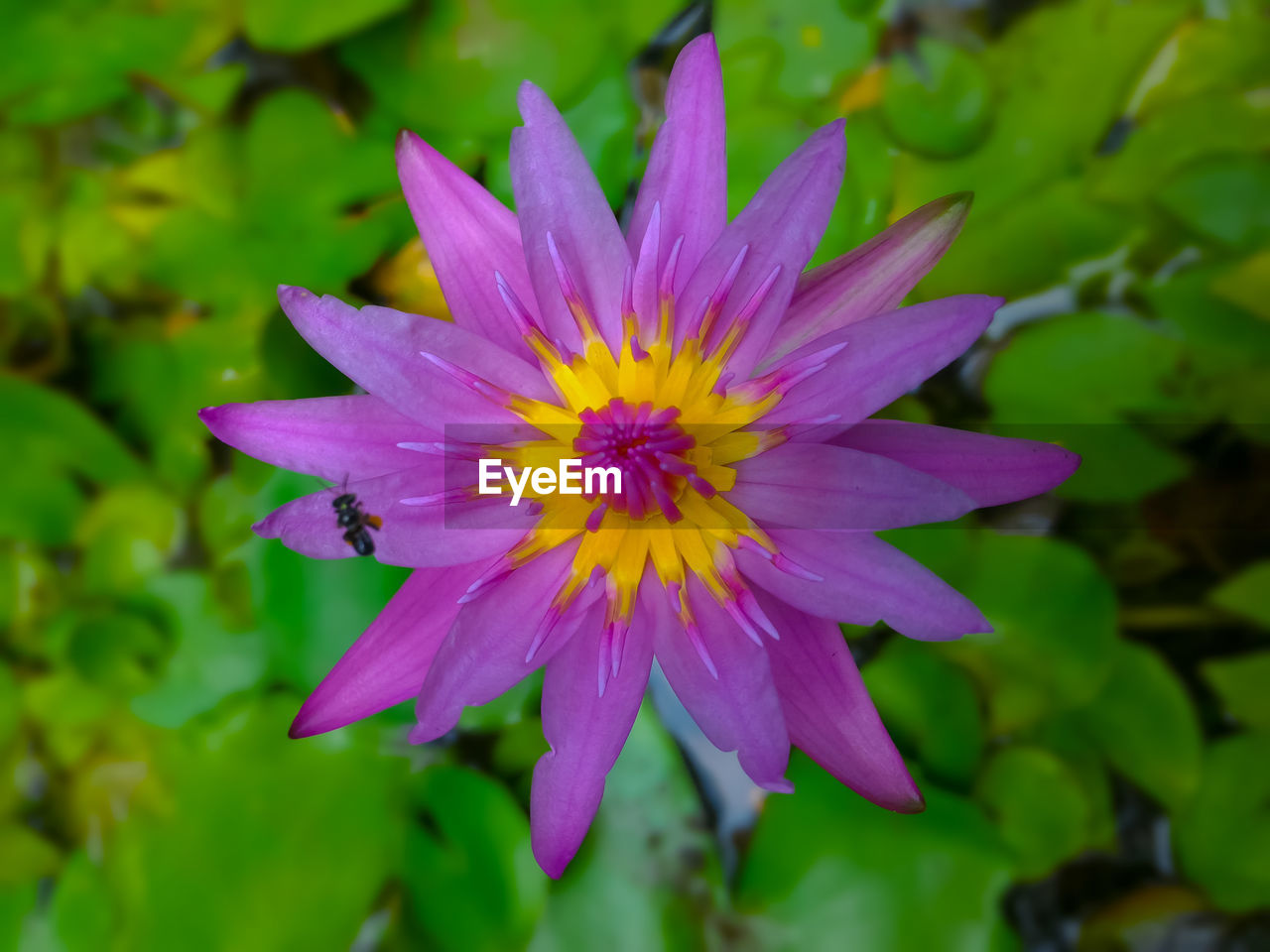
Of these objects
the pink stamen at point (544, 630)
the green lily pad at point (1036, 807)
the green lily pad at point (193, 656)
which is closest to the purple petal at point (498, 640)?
the pink stamen at point (544, 630)

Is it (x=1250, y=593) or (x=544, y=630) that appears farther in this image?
(x=1250, y=593)

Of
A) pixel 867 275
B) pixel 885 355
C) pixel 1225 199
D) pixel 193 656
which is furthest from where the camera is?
pixel 193 656

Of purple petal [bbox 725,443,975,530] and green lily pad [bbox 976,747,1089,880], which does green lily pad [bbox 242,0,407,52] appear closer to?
purple petal [bbox 725,443,975,530]

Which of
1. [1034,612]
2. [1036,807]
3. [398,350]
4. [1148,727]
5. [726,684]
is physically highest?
[398,350]

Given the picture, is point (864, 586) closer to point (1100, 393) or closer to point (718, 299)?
point (718, 299)

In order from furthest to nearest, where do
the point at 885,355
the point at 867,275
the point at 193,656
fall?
1. the point at 193,656
2. the point at 867,275
3. the point at 885,355

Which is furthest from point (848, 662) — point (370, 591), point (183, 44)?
point (183, 44)

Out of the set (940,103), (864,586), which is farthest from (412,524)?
(940,103)
